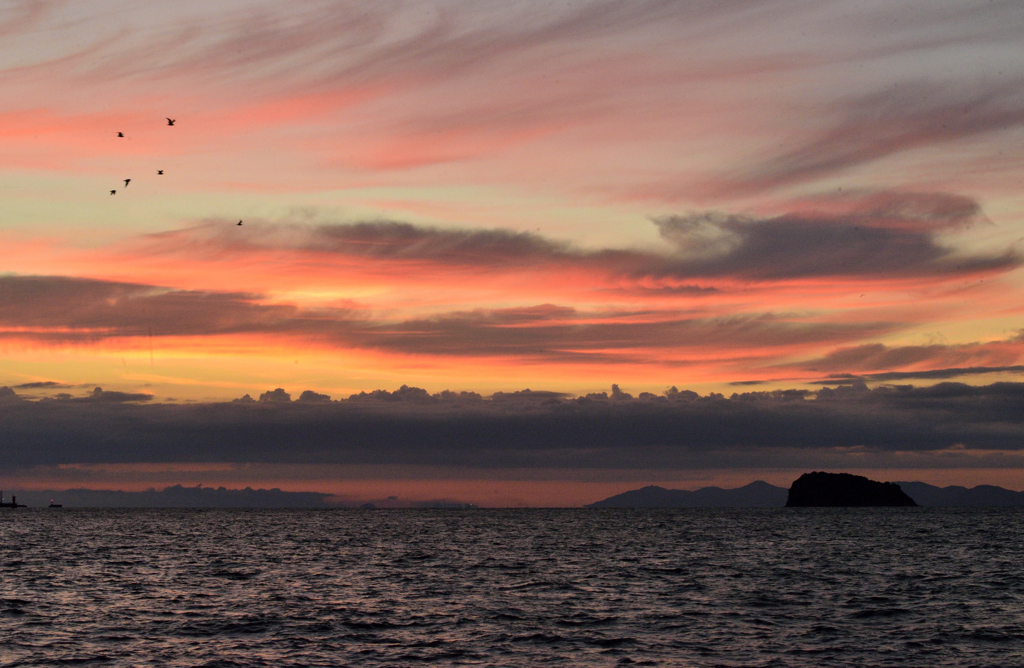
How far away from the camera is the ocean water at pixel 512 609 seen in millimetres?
47094

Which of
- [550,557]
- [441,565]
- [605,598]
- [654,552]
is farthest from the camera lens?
[654,552]

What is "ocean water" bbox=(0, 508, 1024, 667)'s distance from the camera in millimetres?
47094

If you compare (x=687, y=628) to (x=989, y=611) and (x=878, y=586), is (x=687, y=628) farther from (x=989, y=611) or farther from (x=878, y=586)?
(x=878, y=586)

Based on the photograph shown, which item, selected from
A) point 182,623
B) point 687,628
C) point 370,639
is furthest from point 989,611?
point 182,623

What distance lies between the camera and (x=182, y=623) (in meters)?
56.4

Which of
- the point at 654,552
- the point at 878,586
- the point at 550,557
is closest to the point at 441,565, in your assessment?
the point at 550,557

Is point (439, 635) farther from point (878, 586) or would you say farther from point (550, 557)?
point (550, 557)

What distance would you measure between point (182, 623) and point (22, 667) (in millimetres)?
13350

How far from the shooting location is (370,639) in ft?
167

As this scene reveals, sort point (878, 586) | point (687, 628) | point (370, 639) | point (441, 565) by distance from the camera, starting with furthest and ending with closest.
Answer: point (441, 565)
point (878, 586)
point (687, 628)
point (370, 639)

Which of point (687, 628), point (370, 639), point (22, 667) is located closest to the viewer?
point (22, 667)

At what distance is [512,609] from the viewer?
205ft

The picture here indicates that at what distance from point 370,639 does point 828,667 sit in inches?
915

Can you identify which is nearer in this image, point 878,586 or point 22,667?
point 22,667
